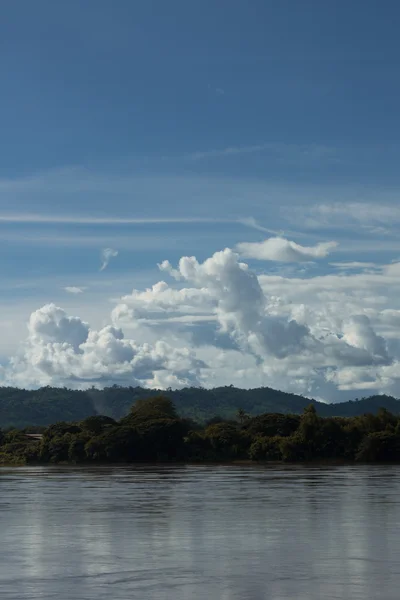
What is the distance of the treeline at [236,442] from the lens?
541 feet

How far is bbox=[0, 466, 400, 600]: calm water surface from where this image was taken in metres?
27.0

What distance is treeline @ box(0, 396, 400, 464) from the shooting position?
6496 inches

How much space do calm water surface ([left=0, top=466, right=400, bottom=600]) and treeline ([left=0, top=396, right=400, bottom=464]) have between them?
98.0 m

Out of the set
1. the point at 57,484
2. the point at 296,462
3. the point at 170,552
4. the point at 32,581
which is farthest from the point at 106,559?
the point at 296,462

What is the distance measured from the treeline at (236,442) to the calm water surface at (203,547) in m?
98.0

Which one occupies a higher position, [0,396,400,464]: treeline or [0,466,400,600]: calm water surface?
[0,396,400,464]: treeline

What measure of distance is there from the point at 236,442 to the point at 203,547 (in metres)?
141

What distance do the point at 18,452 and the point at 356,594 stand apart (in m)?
177

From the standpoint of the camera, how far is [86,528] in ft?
149

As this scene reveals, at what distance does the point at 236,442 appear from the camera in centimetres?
17688

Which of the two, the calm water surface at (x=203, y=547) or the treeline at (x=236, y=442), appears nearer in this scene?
the calm water surface at (x=203, y=547)

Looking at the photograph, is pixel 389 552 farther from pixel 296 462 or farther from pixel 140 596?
pixel 296 462

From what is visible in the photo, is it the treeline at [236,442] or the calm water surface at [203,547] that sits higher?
the treeline at [236,442]

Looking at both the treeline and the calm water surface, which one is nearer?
the calm water surface
